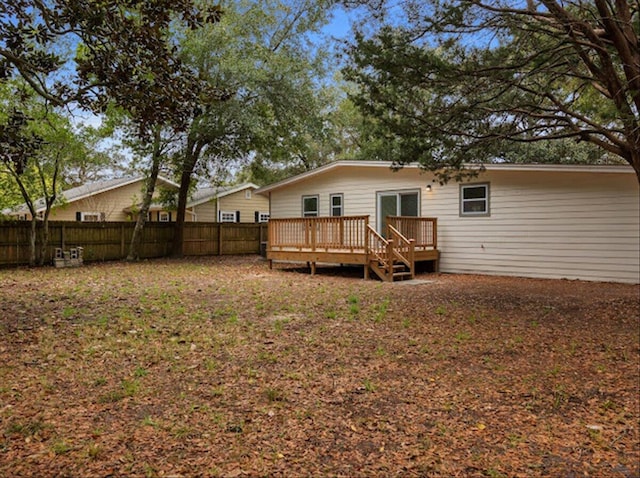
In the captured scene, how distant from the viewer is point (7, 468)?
98.8 inches

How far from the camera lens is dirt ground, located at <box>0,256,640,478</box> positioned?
270 centimetres

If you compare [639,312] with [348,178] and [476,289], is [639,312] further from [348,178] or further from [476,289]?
[348,178]

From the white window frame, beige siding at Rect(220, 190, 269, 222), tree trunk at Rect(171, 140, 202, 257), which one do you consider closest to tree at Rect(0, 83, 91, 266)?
tree trunk at Rect(171, 140, 202, 257)

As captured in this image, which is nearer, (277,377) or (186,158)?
(277,377)

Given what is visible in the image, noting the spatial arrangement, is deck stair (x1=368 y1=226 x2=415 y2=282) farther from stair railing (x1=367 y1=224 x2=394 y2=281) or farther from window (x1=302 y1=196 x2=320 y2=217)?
window (x1=302 y1=196 x2=320 y2=217)

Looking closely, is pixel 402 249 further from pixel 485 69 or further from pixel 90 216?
pixel 90 216

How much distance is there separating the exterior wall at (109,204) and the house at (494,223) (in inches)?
469

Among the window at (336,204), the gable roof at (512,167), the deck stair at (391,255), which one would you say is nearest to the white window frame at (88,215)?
the gable roof at (512,167)

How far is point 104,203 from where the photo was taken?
2156cm

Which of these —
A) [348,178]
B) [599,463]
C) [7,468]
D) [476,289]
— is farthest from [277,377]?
[348,178]

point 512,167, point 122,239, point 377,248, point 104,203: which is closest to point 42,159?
point 122,239

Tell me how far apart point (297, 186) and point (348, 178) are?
2229 millimetres

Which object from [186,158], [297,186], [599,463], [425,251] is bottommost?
[599,463]

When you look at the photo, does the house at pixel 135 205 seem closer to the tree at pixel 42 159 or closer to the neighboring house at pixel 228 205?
the neighboring house at pixel 228 205
